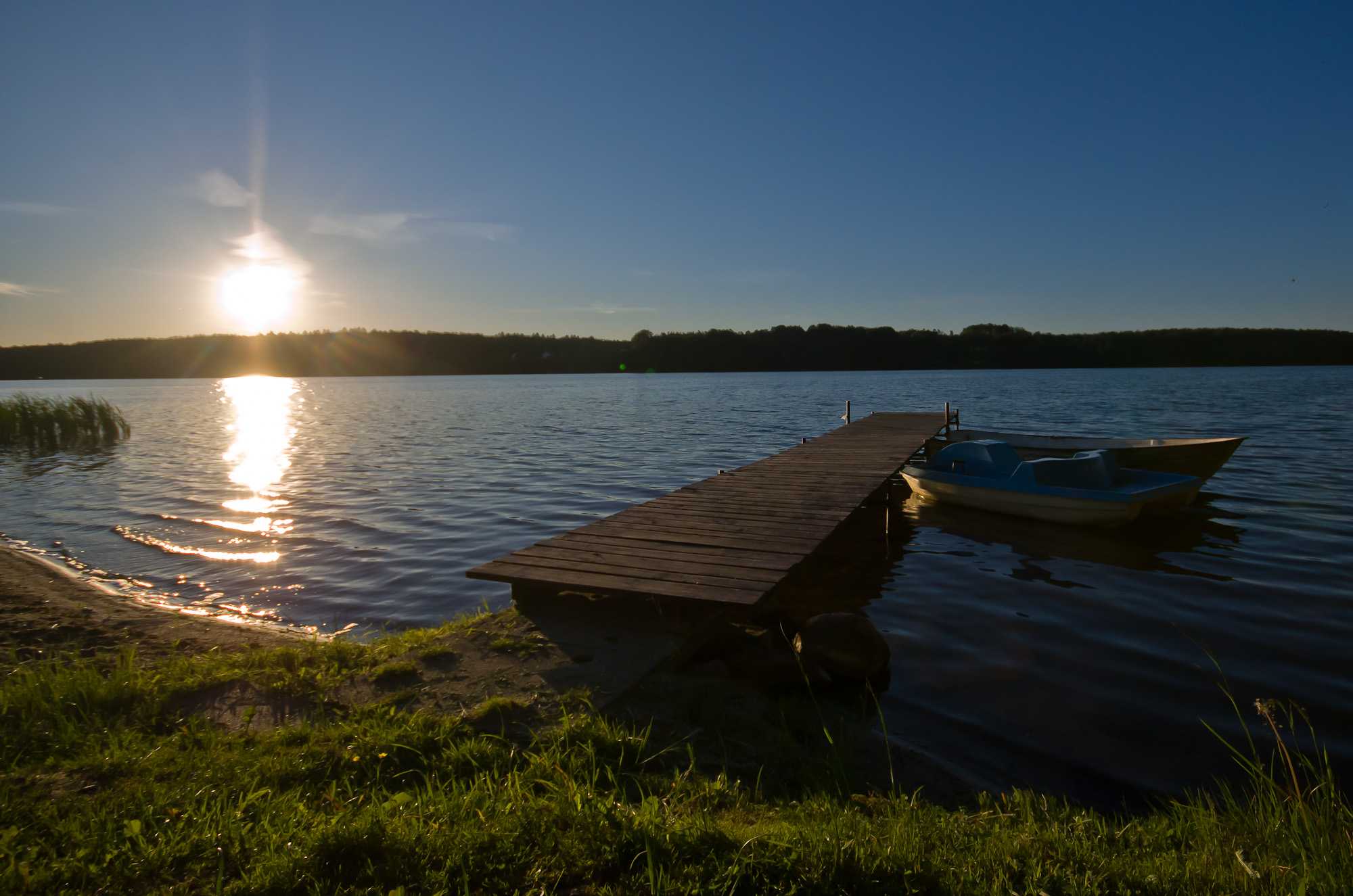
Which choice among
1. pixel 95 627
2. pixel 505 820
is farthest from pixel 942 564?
pixel 95 627

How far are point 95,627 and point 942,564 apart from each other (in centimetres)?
1116

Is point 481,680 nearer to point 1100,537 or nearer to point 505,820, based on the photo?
point 505,820

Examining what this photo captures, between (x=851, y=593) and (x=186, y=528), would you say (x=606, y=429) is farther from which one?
(x=851, y=593)

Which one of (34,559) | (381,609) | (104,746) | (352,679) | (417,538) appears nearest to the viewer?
(104,746)

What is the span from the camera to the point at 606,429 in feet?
109

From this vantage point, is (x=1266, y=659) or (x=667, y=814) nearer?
(x=667, y=814)

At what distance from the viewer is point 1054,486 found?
44.3ft

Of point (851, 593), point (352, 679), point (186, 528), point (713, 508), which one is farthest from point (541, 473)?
point (352, 679)

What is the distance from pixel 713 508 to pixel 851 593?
2.32 metres

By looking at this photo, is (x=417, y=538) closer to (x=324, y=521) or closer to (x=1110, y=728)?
(x=324, y=521)

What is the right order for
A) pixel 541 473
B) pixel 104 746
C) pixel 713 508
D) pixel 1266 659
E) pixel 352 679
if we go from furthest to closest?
pixel 541 473, pixel 713 508, pixel 1266 659, pixel 352 679, pixel 104 746

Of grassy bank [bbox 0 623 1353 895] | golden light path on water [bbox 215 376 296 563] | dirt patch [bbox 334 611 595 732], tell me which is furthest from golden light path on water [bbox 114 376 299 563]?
grassy bank [bbox 0 623 1353 895]

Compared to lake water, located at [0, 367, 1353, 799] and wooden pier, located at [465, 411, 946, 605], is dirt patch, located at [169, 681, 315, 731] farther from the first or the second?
lake water, located at [0, 367, 1353, 799]

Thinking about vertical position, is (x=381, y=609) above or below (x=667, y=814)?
below
